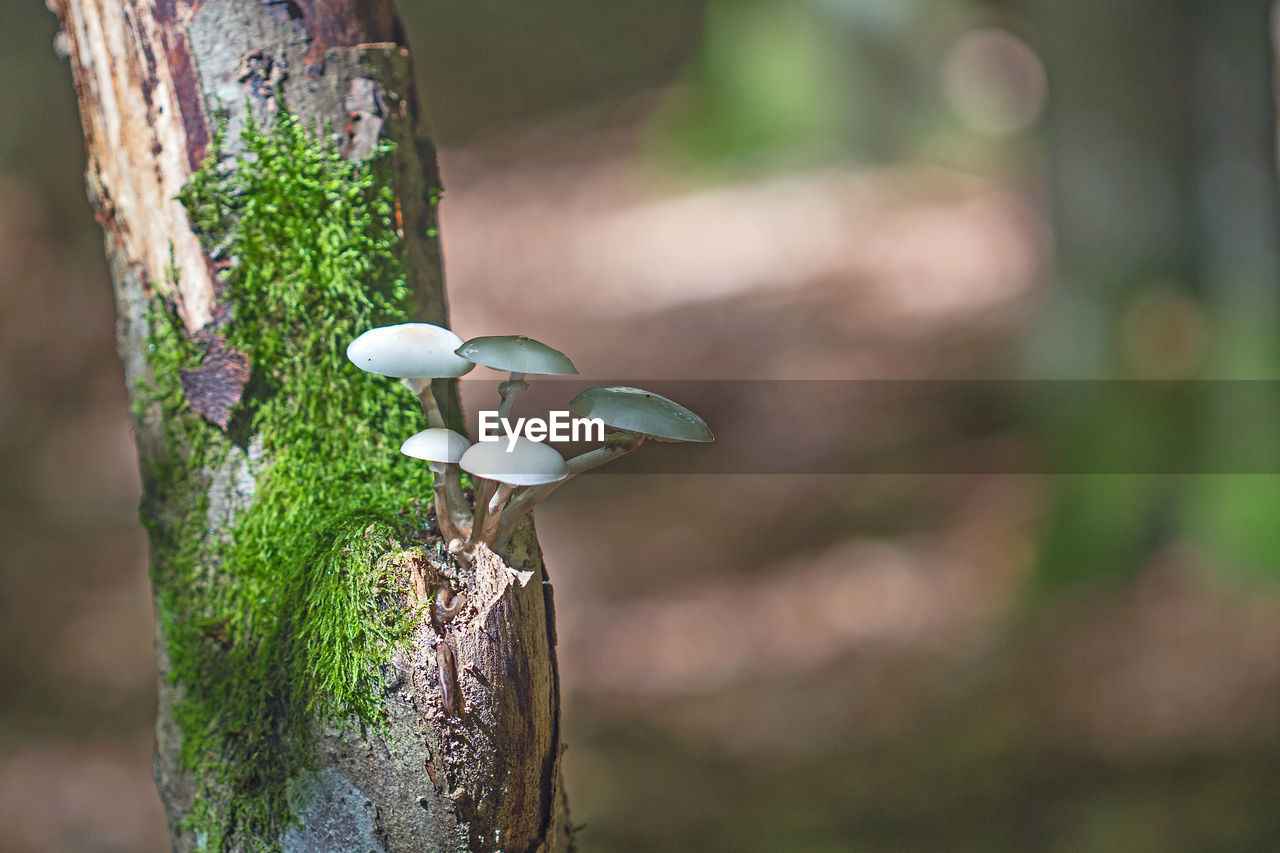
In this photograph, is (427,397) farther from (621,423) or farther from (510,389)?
(621,423)

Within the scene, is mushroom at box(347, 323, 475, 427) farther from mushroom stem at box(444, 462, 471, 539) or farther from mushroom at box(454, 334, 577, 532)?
mushroom stem at box(444, 462, 471, 539)

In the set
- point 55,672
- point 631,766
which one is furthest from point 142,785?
point 631,766

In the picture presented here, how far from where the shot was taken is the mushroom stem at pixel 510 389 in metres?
0.90

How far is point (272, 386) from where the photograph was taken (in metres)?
1.10

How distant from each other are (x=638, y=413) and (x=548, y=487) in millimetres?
145

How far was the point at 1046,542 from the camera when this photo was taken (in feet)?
12.3

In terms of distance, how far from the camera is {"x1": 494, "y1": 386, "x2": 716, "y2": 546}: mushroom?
827 millimetres

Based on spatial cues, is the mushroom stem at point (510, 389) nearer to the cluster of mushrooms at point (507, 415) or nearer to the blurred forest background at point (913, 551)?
the cluster of mushrooms at point (507, 415)

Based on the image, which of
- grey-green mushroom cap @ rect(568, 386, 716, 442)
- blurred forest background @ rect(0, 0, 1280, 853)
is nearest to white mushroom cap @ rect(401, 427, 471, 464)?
grey-green mushroom cap @ rect(568, 386, 716, 442)

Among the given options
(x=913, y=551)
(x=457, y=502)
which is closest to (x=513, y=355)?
(x=457, y=502)

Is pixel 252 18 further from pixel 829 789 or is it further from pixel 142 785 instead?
Result: pixel 142 785

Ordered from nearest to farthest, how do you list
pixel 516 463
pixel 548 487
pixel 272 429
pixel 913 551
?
pixel 516 463 < pixel 548 487 < pixel 272 429 < pixel 913 551

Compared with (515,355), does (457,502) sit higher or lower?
lower

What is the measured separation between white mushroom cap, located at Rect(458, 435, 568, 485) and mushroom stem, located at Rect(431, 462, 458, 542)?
0.13 m
